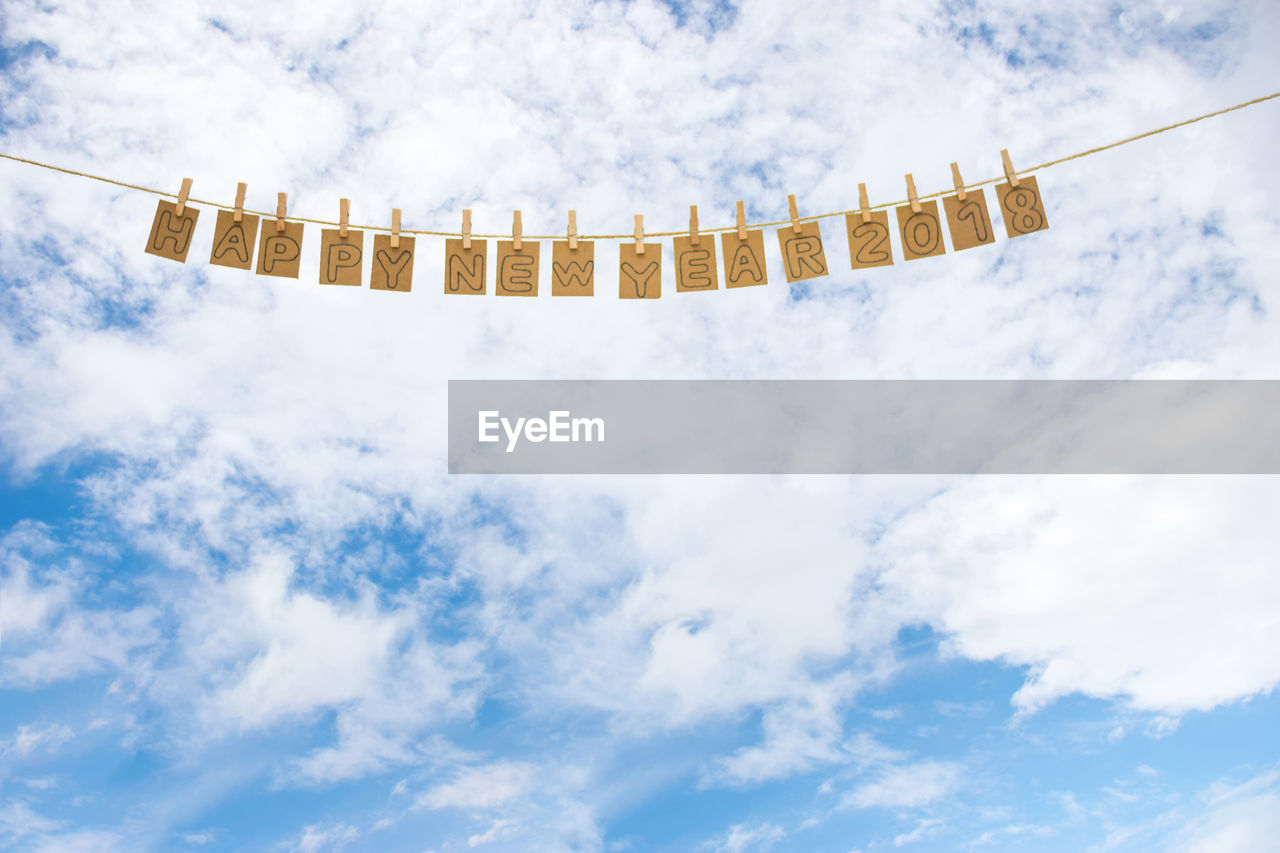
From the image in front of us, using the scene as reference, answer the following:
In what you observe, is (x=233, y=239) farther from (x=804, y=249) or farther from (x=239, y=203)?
(x=804, y=249)

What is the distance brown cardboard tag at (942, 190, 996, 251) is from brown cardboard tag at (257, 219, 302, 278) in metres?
5.24

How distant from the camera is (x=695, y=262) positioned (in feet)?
28.9

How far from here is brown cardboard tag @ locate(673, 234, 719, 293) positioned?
8.81 m

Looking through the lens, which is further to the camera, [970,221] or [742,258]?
[742,258]

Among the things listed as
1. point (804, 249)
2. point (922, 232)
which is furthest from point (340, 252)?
point (922, 232)

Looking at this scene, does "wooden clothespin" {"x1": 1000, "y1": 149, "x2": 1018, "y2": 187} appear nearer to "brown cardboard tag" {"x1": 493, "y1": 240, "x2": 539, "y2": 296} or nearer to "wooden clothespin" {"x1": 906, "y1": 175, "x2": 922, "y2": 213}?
"wooden clothespin" {"x1": 906, "y1": 175, "x2": 922, "y2": 213}

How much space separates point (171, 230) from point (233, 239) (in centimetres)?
49

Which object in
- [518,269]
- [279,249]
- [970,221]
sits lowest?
[970,221]

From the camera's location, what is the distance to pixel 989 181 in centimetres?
852

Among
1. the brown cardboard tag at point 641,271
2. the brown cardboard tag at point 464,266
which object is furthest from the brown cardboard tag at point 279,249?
the brown cardboard tag at point 641,271

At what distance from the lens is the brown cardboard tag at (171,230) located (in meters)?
8.66

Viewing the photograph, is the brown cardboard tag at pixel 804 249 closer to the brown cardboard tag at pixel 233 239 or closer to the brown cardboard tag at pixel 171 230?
the brown cardboard tag at pixel 233 239

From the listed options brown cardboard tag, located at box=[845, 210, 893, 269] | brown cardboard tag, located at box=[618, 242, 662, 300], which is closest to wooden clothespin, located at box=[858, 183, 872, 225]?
brown cardboard tag, located at box=[845, 210, 893, 269]

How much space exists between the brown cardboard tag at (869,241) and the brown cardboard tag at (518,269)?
2.56 m
